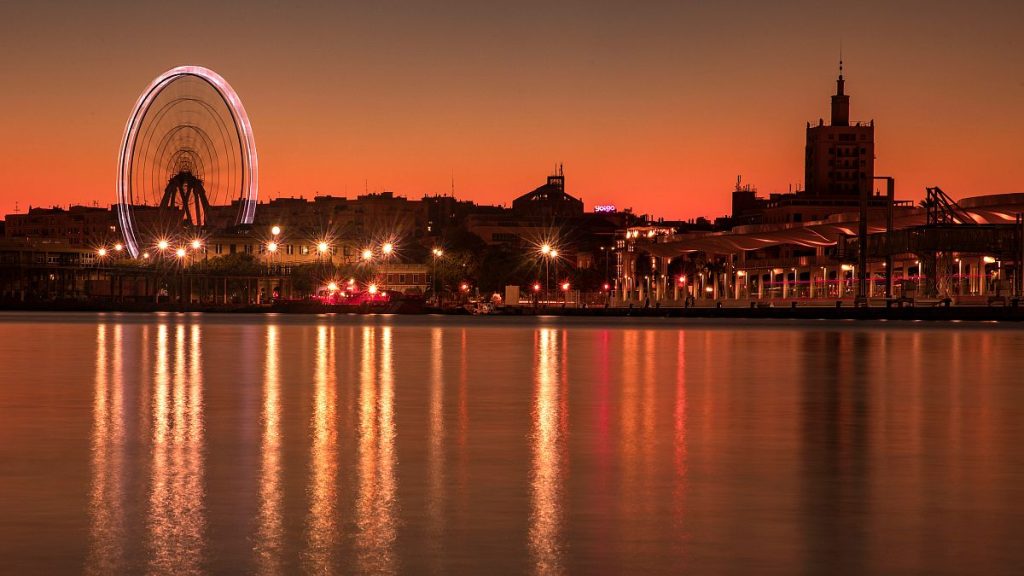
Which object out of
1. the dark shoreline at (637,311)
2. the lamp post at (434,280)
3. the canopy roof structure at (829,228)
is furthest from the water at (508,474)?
the lamp post at (434,280)

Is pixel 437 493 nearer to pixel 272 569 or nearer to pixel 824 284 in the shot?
pixel 272 569

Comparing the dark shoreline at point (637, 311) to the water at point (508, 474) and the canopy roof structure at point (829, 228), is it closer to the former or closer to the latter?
the canopy roof structure at point (829, 228)

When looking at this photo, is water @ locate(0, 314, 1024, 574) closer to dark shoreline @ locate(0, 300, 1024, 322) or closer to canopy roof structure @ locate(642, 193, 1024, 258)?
dark shoreline @ locate(0, 300, 1024, 322)

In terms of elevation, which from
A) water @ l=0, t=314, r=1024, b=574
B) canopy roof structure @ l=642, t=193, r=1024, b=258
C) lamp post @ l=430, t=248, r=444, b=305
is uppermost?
canopy roof structure @ l=642, t=193, r=1024, b=258

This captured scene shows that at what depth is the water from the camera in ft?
36.0

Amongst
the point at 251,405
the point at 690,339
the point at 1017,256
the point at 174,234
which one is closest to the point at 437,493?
the point at 251,405

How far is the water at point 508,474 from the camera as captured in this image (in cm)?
1097

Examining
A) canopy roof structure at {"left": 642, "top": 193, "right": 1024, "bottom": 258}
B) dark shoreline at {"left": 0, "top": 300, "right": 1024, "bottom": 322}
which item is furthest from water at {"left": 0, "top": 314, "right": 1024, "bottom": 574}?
canopy roof structure at {"left": 642, "top": 193, "right": 1024, "bottom": 258}

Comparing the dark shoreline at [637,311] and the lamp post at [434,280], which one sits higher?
the lamp post at [434,280]

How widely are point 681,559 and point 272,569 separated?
3.29 m

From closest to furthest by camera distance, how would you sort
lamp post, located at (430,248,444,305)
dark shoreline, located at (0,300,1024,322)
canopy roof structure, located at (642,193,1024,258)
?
dark shoreline, located at (0,300,1024,322) → canopy roof structure, located at (642,193,1024,258) → lamp post, located at (430,248,444,305)

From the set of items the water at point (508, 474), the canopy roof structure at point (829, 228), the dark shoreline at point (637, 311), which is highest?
the canopy roof structure at point (829, 228)

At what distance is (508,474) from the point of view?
15445 mm

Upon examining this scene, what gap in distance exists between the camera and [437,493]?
13.9m
